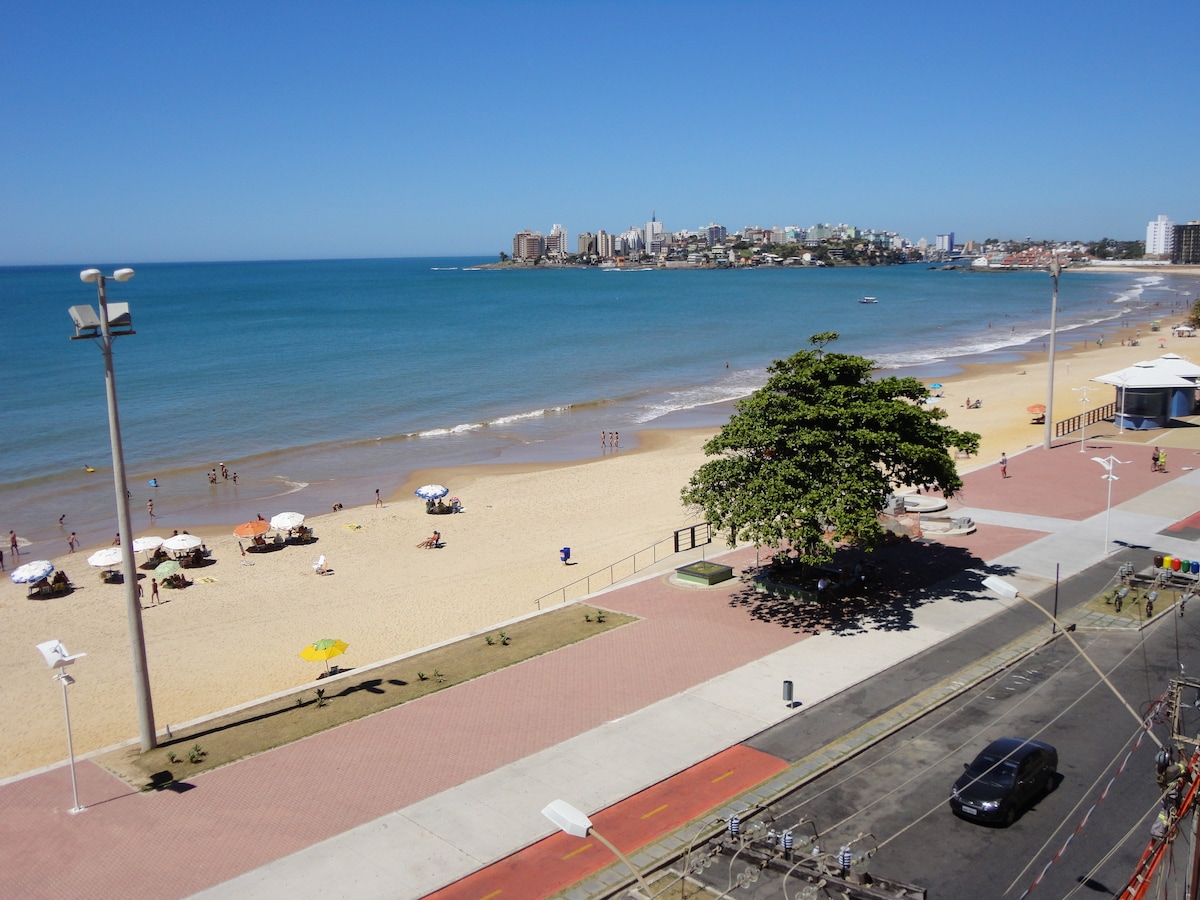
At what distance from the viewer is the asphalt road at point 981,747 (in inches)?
510

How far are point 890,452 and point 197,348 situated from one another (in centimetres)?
8741

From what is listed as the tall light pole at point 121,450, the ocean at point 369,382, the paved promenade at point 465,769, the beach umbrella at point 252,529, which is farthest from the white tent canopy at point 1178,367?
the tall light pole at point 121,450

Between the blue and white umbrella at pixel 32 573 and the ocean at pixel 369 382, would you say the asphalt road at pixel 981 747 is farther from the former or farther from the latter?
the ocean at pixel 369 382

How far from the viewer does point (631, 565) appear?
29.8 meters

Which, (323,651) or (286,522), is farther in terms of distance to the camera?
(286,522)

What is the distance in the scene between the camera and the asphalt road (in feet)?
42.5

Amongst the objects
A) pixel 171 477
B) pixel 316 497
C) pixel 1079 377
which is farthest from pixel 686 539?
pixel 1079 377

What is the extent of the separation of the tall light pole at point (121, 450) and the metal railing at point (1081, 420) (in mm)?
39755

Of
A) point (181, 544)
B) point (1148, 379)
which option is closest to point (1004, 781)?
point (181, 544)

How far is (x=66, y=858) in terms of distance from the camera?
47.3ft

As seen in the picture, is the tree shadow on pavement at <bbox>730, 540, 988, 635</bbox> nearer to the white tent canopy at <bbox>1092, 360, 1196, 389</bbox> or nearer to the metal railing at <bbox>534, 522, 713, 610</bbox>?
the metal railing at <bbox>534, 522, 713, 610</bbox>

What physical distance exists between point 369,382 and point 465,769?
60055 mm

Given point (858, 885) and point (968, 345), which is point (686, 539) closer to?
point (858, 885)

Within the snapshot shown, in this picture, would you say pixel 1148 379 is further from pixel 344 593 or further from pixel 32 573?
pixel 32 573
